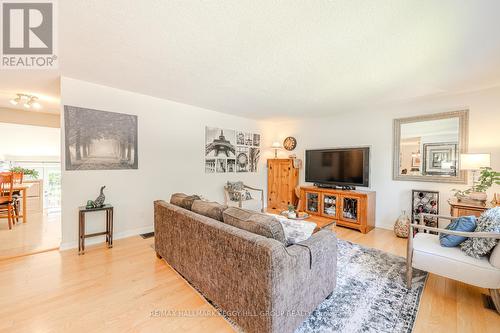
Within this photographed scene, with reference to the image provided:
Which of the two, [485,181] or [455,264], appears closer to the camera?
[455,264]

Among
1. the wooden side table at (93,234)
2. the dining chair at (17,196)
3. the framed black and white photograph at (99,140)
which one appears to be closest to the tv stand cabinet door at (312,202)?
the framed black and white photograph at (99,140)

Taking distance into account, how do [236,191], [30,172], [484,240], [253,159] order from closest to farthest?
[484,240]
[236,191]
[30,172]
[253,159]

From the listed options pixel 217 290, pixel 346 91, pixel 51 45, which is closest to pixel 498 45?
pixel 346 91

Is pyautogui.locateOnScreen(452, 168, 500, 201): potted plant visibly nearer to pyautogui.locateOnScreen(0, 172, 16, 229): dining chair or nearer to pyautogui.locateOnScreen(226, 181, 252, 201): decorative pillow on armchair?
pyautogui.locateOnScreen(226, 181, 252, 201): decorative pillow on armchair

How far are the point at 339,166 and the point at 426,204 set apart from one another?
60.4 inches

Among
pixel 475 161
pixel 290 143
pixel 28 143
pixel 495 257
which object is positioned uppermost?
pixel 290 143

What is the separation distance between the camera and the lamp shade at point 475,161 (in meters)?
2.67

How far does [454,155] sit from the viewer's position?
10.8ft

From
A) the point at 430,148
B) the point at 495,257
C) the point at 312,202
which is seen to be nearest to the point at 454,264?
the point at 495,257

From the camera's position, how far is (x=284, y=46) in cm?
198

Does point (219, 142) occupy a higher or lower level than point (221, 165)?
higher

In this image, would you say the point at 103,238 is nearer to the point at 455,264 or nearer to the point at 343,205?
the point at 343,205

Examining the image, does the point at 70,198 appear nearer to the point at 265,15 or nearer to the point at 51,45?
the point at 51,45

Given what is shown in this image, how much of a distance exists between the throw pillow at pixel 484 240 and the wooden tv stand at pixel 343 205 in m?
1.83
